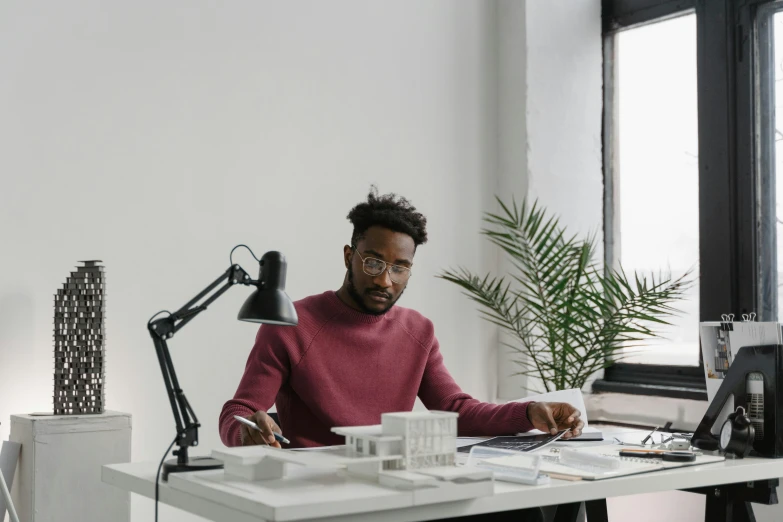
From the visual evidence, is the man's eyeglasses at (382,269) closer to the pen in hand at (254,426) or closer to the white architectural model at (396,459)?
the pen in hand at (254,426)

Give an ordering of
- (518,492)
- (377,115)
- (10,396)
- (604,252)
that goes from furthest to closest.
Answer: (604,252), (377,115), (10,396), (518,492)

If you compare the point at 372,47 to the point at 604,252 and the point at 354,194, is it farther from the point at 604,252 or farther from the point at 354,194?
the point at 604,252

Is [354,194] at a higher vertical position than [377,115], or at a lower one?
lower

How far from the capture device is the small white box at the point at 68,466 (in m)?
3.00

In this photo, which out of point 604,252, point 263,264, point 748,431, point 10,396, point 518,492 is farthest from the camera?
point 604,252

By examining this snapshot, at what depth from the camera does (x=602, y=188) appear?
4543 mm

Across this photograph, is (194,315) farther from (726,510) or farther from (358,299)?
(726,510)

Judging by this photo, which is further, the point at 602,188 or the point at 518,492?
the point at 602,188

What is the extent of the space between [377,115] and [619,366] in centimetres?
166

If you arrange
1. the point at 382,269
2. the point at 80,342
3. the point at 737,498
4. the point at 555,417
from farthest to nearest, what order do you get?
the point at 80,342, the point at 382,269, the point at 555,417, the point at 737,498

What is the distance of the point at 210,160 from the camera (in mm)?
3705

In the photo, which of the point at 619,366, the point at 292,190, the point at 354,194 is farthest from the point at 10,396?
the point at 619,366

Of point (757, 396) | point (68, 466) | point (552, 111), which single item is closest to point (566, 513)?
point (757, 396)

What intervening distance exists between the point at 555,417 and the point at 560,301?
5.77 feet
